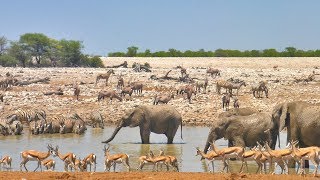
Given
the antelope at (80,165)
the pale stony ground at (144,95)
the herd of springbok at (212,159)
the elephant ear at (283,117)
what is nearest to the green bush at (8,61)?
the pale stony ground at (144,95)

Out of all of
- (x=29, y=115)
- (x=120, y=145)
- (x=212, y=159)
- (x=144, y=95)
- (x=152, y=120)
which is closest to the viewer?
(x=212, y=159)

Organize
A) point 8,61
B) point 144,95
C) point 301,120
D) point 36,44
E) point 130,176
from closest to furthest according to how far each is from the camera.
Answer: point 130,176
point 301,120
point 144,95
point 8,61
point 36,44

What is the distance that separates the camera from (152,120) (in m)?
23.5

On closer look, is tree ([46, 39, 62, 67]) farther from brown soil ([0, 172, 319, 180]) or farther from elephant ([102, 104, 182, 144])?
brown soil ([0, 172, 319, 180])

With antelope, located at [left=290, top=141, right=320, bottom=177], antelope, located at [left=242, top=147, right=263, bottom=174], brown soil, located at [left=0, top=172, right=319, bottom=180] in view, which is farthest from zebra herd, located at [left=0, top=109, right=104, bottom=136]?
antelope, located at [left=290, top=141, right=320, bottom=177]

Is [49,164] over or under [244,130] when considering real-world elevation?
under

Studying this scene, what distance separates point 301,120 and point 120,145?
7.16 metres

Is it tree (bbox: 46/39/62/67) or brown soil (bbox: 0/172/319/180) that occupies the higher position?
tree (bbox: 46/39/62/67)

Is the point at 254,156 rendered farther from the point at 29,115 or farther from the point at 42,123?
the point at 29,115

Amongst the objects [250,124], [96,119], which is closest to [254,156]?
[250,124]

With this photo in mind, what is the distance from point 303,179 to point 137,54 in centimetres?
7647

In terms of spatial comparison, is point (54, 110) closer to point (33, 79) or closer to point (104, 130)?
point (104, 130)

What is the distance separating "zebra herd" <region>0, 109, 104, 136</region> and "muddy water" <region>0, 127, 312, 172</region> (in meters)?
0.34

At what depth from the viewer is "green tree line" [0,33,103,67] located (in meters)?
61.0
